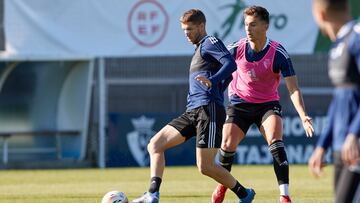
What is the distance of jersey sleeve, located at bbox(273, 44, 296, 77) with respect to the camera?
12031mm

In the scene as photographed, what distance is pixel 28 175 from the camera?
71.9 ft

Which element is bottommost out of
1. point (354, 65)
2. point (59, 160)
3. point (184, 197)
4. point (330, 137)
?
point (59, 160)

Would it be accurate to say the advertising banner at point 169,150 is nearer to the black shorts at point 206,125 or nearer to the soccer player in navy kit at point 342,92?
the black shorts at point 206,125

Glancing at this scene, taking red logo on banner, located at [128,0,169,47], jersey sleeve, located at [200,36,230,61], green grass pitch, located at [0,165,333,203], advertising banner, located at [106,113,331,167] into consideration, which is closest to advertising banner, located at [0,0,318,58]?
red logo on banner, located at [128,0,169,47]

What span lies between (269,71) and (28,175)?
10.8m

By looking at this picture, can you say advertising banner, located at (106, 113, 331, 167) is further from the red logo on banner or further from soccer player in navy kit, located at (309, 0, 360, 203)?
soccer player in navy kit, located at (309, 0, 360, 203)

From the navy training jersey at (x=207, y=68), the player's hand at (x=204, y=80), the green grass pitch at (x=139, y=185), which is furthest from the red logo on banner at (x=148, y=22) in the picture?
the player's hand at (x=204, y=80)

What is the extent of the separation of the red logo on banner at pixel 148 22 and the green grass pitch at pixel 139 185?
4.29 metres

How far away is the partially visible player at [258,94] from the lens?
39.3ft

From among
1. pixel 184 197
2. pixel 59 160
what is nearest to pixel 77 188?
pixel 184 197

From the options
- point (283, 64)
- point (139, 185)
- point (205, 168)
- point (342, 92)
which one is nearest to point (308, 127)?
point (205, 168)

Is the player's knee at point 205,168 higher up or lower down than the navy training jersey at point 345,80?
lower down

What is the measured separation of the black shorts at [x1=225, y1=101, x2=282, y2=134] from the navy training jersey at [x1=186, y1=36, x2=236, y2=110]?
943 millimetres

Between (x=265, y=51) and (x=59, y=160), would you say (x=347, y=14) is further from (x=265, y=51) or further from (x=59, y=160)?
(x=59, y=160)
